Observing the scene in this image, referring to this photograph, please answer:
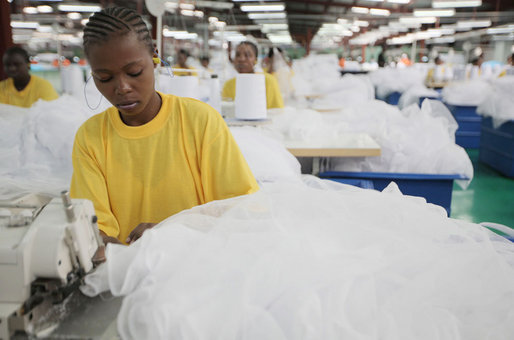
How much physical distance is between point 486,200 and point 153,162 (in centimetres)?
358

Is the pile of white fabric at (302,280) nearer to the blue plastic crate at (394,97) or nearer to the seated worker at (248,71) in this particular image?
the seated worker at (248,71)

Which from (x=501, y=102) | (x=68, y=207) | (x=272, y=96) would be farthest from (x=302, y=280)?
(x=501, y=102)

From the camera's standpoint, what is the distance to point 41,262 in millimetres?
709

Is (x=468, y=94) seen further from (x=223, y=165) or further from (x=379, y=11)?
(x=379, y=11)

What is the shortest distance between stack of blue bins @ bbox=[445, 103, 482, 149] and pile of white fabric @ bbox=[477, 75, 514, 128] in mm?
1339

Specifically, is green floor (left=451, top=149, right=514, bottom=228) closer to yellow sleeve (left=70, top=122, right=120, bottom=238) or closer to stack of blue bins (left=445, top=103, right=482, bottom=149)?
stack of blue bins (left=445, top=103, right=482, bottom=149)

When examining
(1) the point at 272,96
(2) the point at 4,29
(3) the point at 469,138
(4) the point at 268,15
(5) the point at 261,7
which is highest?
(4) the point at 268,15

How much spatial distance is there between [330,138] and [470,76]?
767 cm

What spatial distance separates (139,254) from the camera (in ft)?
2.36

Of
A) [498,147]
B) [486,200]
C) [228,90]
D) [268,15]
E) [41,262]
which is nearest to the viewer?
[41,262]

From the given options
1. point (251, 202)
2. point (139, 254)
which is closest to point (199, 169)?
point (251, 202)

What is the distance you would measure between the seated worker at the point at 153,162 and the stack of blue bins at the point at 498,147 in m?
4.32

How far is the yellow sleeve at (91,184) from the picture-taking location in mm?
1211

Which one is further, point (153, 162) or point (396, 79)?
point (396, 79)
